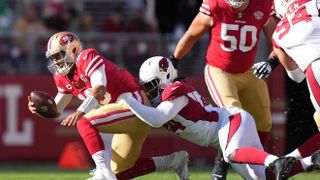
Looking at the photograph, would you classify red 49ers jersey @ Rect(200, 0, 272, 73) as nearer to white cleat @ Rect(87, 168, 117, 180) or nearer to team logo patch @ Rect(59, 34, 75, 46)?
team logo patch @ Rect(59, 34, 75, 46)

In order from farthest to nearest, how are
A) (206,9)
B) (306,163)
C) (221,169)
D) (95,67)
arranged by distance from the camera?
(206,9), (221,169), (95,67), (306,163)

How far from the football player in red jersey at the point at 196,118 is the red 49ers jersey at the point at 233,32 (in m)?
0.90

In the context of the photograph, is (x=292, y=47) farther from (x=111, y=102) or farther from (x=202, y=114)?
(x=111, y=102)

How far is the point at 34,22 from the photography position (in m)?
14.2

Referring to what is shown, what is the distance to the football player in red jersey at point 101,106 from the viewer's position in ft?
24.1

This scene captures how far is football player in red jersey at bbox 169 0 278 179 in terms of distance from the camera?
8.38 m

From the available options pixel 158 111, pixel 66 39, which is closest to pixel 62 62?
pixel 66 39

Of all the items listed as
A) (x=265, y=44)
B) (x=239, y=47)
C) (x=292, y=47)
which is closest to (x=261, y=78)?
(x=239, y=47)

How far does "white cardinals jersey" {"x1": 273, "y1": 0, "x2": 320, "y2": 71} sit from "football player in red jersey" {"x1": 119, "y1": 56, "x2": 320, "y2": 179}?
1.89 feet

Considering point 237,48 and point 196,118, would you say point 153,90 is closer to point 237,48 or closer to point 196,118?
point 196,118

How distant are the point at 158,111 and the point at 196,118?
0.32m

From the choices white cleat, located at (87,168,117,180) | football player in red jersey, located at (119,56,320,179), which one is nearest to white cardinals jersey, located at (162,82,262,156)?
football player in red jersey, located at (119,56,320,179)

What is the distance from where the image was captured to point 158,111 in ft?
23.6

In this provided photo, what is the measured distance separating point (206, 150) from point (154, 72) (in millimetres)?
6062
